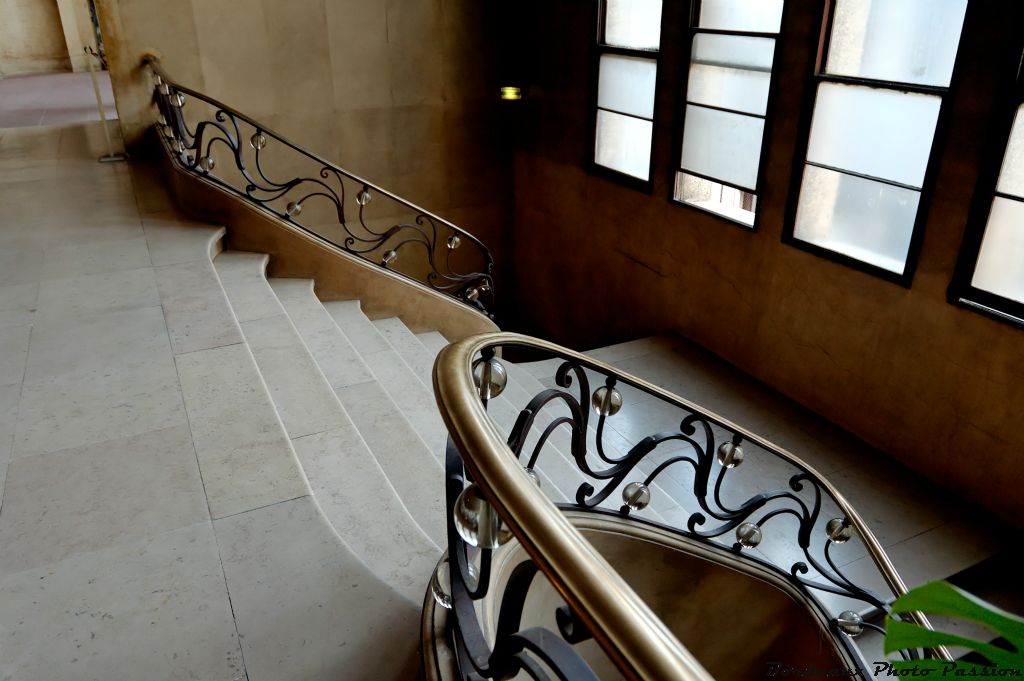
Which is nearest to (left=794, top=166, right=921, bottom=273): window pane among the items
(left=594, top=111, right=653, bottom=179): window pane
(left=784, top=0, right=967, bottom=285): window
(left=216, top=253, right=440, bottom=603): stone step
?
(left=784, top=0, right=967, bottom=285): window

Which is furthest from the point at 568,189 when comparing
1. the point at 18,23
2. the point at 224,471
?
the point at 18,23

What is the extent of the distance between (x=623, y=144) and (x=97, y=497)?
16.9 feet

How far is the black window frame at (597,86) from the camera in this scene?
18.6 ft

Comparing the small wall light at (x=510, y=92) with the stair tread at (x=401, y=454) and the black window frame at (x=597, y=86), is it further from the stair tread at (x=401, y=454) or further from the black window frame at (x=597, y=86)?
the stair tread at (x=401, y=454)

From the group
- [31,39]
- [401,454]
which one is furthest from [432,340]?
[31,39]

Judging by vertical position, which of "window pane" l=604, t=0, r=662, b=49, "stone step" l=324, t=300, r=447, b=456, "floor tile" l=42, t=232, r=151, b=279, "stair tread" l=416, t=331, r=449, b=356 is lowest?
"stair tread" l=416, t=331, r=449, b=356

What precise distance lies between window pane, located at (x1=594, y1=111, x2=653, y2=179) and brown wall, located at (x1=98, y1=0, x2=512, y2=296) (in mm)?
1441

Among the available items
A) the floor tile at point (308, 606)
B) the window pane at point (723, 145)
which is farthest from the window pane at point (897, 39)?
the floor tile at point (308, 606)

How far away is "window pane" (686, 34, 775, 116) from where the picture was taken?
4855 millimetres

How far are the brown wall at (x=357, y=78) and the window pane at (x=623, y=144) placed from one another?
1.44 m

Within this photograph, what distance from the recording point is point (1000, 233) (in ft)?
12.1

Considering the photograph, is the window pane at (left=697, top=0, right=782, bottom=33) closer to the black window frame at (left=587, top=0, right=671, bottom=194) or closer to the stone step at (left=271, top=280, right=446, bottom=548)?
the black window frame at (left=587, top=0, right=671, bottom=194)

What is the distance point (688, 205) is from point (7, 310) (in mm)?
4440

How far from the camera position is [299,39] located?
6352 mm
